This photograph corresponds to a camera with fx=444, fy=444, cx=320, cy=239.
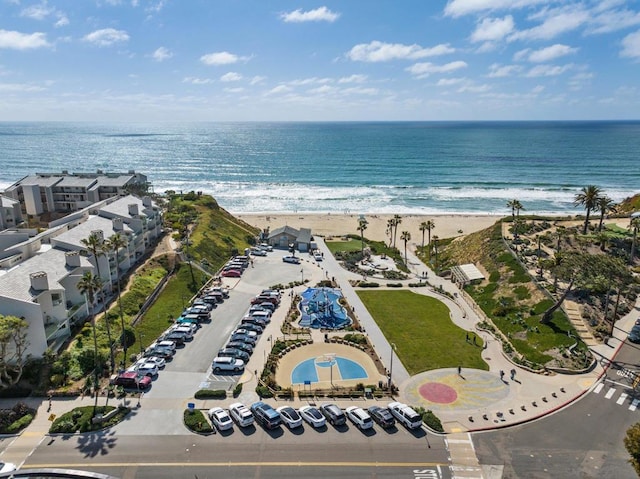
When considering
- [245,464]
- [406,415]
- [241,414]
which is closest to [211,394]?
[241,414]

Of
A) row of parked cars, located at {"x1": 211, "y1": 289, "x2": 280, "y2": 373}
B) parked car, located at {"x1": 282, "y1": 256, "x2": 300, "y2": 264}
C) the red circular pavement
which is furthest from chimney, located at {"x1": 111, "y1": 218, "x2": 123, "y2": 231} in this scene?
the red circular pavement

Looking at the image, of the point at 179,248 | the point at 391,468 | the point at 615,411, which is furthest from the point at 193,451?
the point at 179,248

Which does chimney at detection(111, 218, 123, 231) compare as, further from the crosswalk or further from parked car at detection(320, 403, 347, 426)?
the crosswalk

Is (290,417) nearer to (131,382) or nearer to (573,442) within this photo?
(131,382)

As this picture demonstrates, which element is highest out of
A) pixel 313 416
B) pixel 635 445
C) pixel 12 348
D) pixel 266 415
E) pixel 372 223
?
pixel 635 445

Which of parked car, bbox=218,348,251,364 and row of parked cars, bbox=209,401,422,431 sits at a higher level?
row of parked cars, bbox=209,401,422,431

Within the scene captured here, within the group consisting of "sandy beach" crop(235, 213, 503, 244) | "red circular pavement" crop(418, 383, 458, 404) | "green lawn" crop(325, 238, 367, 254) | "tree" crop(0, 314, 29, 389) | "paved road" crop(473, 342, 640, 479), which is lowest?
"sandy beach" crop(235, 213, 503, 244)
